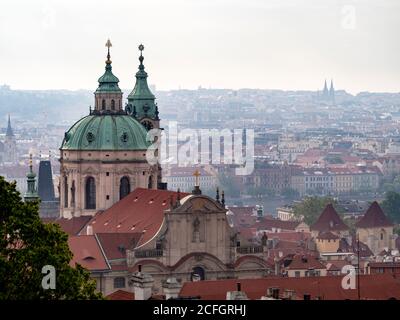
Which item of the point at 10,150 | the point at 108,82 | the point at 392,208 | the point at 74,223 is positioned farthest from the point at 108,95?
the point at 10,150

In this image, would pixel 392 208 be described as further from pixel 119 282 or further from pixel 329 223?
pixel 119 282

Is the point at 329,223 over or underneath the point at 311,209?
underneath

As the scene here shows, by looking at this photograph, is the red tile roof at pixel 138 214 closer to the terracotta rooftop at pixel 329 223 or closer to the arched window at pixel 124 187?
the arched window at pixel 124 187

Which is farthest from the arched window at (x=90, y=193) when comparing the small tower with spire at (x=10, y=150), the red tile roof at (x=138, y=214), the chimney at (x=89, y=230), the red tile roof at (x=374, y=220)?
the small tower with spire at (x=10, y=150)

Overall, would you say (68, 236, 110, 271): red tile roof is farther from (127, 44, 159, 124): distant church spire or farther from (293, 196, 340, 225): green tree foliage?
(293, 196, 340, 225): green tree foliage

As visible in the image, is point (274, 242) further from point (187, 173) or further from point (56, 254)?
point (56, 254)
